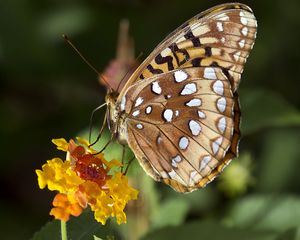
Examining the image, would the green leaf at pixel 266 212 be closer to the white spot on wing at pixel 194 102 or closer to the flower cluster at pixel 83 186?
the white spot on wing at pixel 194 102

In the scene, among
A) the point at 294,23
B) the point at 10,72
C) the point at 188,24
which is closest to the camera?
the point at 188,24

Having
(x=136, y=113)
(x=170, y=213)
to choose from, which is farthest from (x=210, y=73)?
(x=170, y=213)

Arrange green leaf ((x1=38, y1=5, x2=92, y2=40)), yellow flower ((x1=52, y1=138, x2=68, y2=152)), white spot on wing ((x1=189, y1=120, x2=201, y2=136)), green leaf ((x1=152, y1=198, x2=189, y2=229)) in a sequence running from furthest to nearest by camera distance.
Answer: green leaf ((x1=38, y1=5, x2=92, y2=40))
green leaf ((x1=152, y1=198, x2=189, y2=229))
white spot on wing ((x1=189, y1=120, x2=201, y2=136))
yellow flower ((x1=52, y1=138, x2=68, y2=152))

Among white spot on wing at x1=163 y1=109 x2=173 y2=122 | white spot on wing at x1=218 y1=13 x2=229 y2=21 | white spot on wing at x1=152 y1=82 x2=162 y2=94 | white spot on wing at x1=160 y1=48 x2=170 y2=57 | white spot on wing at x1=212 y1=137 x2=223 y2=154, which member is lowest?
white spot on wing at x1=212 y1=137 x2=223 y2=154

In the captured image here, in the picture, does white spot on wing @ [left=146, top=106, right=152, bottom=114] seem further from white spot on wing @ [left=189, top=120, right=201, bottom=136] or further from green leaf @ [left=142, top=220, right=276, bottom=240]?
green leaf @ [left=142, top=220, right=276, bottom=240]

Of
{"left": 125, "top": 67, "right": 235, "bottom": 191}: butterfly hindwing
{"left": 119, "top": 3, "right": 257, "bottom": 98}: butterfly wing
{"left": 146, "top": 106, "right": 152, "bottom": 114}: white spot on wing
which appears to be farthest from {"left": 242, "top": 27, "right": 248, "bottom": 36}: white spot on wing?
{"left": 146, "top": 106, "right": 152, "bottom": 114}: white spot on wing

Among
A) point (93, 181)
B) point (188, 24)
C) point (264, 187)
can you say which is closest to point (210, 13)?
point (188, 24)

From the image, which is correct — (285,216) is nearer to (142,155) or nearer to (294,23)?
(142,155)
